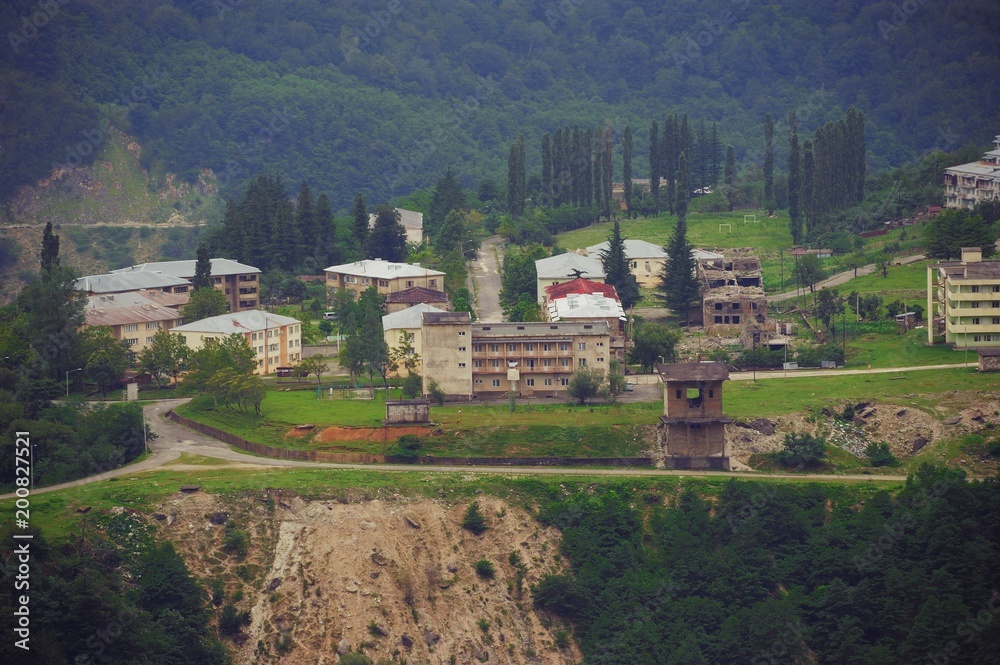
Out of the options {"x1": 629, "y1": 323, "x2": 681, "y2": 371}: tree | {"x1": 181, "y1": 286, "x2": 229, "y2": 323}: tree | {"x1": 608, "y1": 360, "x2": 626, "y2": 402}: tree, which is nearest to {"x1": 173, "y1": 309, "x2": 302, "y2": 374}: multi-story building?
{"x1": 181, "y1": 286, "x2": 229, "y2": 323}: tree

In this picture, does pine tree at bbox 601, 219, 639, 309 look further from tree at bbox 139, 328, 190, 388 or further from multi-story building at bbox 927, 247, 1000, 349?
tree at bbox 139, 328, 190, 388

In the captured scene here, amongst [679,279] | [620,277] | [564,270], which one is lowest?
[679,279]

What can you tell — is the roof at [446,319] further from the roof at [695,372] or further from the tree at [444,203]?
the tree at [444,203]

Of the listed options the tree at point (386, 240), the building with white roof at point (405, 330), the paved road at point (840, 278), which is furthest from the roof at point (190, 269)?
the paved road at point (840, 278)

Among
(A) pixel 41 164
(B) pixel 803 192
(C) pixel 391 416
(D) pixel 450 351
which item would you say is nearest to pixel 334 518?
→ (C) pixel 391 416

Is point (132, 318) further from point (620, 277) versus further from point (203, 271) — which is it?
point (620, 277)

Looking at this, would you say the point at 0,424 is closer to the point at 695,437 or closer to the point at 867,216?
the point at 695,437

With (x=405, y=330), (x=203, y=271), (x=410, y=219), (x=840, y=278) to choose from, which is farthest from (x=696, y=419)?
(x=410, y=219)
